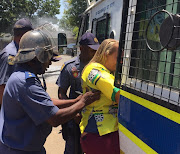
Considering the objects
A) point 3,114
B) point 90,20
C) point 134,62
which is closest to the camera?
point 134,62

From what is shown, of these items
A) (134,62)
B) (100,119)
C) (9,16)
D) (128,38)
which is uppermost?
(9,16)

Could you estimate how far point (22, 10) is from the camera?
80.6ft

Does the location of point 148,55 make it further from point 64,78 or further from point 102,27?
point 102,27

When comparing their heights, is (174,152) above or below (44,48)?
below

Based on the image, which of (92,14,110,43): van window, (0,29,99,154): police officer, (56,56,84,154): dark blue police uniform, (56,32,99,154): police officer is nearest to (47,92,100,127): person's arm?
(0,29,99,154): police officer

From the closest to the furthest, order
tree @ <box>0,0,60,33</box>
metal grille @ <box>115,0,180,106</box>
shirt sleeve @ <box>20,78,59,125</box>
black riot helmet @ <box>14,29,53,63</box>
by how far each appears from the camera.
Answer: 1. metal grille @ <box>115,0,180,106</box>
2. shirt sleeve @ <box>20,78,59,125</box>
3. black riot helmet @ <box>14,29,53,63</box>
4. tree @ <box>0,0,60,33</box>

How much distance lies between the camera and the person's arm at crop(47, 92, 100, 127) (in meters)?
1.55

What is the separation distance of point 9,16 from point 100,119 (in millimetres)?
24052

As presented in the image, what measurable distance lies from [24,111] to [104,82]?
0.66 meters

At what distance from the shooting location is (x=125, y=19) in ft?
4.98

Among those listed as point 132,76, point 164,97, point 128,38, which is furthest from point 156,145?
point 128,38

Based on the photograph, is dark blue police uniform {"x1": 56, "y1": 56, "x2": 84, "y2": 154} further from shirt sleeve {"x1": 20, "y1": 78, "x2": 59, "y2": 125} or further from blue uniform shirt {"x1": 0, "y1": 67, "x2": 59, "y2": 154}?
shirt sleeve {"x1": 20, "y1": 78, "x2": 59, "y2": 125}

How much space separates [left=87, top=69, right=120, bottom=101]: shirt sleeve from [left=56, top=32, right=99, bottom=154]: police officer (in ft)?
2.89

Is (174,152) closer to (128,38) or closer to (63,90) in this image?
(128,38)
